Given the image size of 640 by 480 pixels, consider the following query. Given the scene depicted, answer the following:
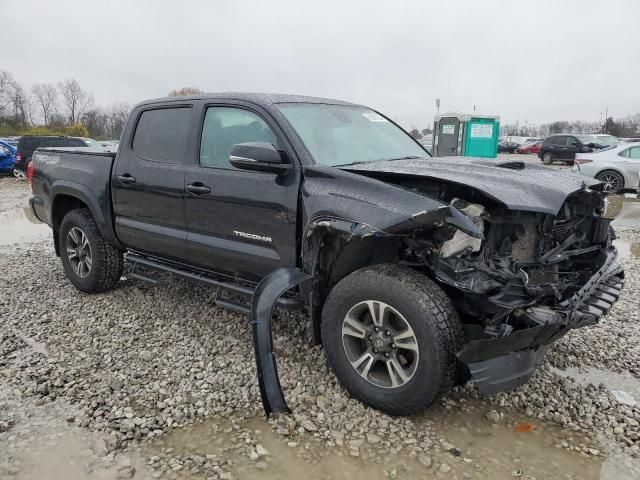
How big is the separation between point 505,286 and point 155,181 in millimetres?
2875

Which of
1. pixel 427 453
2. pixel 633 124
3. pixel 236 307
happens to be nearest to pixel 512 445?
pixel 427 453

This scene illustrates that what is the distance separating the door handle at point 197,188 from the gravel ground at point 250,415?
46.8 inches

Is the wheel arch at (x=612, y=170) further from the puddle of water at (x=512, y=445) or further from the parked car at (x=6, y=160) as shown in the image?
the parked car at (x=6, y=160)

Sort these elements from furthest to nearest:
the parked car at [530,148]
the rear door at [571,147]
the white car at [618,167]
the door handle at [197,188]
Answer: the parked car at [530,148] → the rear door at [571,147] → the white car at [618,167] → the door handle at [197,188]

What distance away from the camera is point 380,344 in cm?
302

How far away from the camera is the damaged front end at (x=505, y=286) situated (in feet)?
8.99

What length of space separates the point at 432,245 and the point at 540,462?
4.16 feet

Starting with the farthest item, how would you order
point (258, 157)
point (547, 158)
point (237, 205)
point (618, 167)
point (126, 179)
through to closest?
point (547, 158) → point (618, 167) → point (126, 179) → point (237, 205) → point (258, 157)

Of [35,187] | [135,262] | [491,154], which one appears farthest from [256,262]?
[491,154]

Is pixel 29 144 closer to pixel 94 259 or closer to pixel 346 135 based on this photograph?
pixel 94 259

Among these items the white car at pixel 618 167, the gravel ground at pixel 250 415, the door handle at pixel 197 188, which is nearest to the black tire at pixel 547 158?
the white car at pixel 618 167

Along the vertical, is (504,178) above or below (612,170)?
above

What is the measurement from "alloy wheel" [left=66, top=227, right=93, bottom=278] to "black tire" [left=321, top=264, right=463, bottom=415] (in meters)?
3.10

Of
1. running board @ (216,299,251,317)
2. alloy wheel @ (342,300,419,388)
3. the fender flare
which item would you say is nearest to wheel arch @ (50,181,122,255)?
the fender flare
